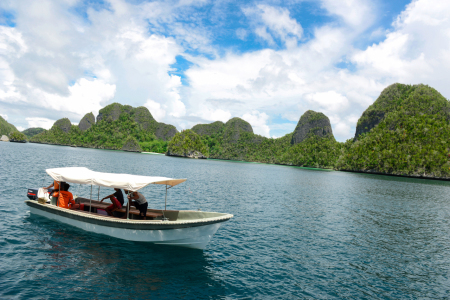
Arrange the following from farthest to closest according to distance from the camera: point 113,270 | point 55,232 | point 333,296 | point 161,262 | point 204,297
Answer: point 55,232 → point 161,262 → point 113,270 → point 333,296 → point 204,297

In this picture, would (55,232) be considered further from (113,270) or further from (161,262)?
(161,262)

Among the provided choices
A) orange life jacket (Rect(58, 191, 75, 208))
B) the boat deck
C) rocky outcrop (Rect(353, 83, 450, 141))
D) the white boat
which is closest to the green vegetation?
rocky outcrop (Rect(353, 83, 450, 141))

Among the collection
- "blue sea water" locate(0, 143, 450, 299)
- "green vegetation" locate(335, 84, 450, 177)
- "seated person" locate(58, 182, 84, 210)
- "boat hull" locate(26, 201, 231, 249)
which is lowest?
"blue sea water" locate(0, 143, 450, 299)

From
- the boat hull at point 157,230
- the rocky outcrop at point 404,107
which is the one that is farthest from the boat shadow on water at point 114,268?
A: the rocky outcrop at point 404,107

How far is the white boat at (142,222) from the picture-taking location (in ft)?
40.1

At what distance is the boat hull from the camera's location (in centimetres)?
1220

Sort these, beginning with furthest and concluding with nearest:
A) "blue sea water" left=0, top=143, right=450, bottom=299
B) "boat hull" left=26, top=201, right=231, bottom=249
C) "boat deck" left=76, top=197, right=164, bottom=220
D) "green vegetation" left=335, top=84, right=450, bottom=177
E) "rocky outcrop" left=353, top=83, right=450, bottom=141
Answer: "rocky outcrop" left=353, top=83, right=450, bottom=141 < "green vegetation" left=335, top=84, right=450, bottom=177 < "boat deck" left=76, top=197, right=164, bottom=220 < "boat hull" left=26, top=201, right=231, bottom=249 < "blue sea water" left=0, top=143, right=450, bottom=299

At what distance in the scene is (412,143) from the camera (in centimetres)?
12462

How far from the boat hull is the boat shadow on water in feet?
1.40

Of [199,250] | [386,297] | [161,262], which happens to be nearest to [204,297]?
[161,262]

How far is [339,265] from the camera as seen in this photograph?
41.8ft

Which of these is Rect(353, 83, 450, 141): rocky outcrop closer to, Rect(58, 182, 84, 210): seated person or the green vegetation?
the green vegetation

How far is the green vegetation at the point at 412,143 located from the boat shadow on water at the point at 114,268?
134776mm

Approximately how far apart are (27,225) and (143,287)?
10.6 metres
